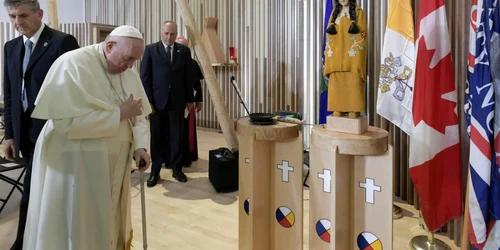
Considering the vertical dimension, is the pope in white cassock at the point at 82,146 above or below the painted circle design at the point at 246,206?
above

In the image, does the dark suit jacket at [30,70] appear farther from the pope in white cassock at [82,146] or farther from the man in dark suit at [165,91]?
the man in dark suit at [165,91]

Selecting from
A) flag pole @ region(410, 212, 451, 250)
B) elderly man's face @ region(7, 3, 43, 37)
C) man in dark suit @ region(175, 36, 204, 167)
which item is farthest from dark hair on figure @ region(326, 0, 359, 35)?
man in dark suit @ region(175, 36, 204, 167)

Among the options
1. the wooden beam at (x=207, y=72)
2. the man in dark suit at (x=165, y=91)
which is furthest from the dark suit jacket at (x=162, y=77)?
the wooden beam at (x=207, y=72)

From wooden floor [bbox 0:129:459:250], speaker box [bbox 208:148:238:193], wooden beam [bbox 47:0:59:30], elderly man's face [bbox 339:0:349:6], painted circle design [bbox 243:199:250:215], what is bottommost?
wooden floor [bbox 0:129:459:250]

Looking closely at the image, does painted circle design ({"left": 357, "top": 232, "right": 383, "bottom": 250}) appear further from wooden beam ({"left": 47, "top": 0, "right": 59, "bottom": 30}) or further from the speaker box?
wooden beam ({"left": 47, "top": 0, "right": 59, "bottom": 30})

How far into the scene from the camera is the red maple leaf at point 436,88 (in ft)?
7.44

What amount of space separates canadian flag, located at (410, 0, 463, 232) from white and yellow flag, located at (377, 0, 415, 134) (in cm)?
15

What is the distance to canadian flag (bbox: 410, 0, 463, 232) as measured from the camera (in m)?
2.26

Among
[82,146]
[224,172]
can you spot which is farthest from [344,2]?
[224,172]

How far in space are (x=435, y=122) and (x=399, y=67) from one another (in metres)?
0.47

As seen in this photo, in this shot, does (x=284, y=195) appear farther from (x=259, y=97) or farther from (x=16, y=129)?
(x=259, y=97)

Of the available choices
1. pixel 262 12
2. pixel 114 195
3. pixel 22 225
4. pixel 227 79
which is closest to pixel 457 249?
pixel 114 195

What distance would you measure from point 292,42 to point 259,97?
1165 mm

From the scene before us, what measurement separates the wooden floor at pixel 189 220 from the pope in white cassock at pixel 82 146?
0.83 metres
